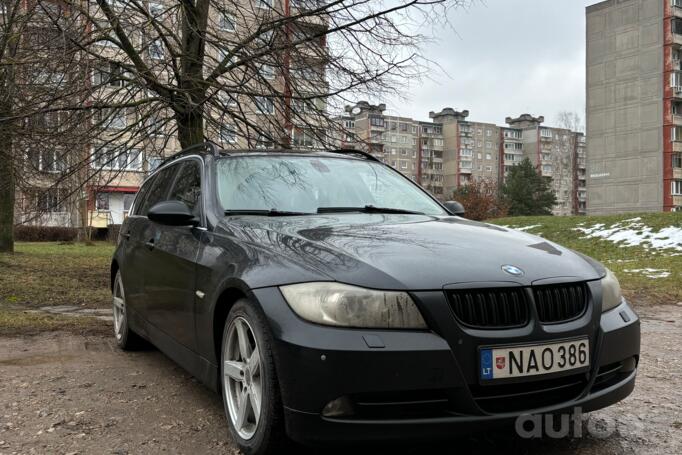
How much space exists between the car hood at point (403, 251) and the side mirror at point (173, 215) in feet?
1.10

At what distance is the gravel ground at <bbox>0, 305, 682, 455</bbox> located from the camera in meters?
3.07

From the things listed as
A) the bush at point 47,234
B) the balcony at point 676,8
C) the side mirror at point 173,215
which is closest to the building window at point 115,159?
the side mirror at point 173,215

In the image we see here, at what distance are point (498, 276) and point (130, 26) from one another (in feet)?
21.7

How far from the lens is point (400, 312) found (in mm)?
2551

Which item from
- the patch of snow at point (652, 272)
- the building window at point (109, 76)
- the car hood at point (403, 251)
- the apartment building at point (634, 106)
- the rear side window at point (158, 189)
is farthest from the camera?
the apartment building at point (634, 106)

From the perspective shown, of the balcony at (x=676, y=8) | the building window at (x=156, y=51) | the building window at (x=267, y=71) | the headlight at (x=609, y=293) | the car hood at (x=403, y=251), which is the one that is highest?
the balcony at (x=676, y=8)

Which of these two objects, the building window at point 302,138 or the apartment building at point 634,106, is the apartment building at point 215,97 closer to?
the building window at point 302,138

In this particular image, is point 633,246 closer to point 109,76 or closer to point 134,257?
point 109,76

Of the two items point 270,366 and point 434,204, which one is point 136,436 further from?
point 434,204

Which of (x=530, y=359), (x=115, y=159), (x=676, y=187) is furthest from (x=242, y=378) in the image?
(x=676, y=187)

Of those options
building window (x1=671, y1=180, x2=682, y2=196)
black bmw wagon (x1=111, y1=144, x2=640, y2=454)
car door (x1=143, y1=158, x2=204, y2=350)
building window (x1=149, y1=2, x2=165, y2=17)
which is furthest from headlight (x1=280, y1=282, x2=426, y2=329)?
building window (x1=671, y1=180, x2=682, y2=196)

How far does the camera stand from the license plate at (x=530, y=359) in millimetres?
2516

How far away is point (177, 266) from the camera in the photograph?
3873 millimetres

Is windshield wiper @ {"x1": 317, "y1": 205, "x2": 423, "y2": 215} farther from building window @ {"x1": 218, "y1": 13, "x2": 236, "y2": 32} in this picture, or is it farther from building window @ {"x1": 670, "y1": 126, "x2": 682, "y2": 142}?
building window @ {"x1": 670, "y1": 126, "x2": 682, "y2": 142}
